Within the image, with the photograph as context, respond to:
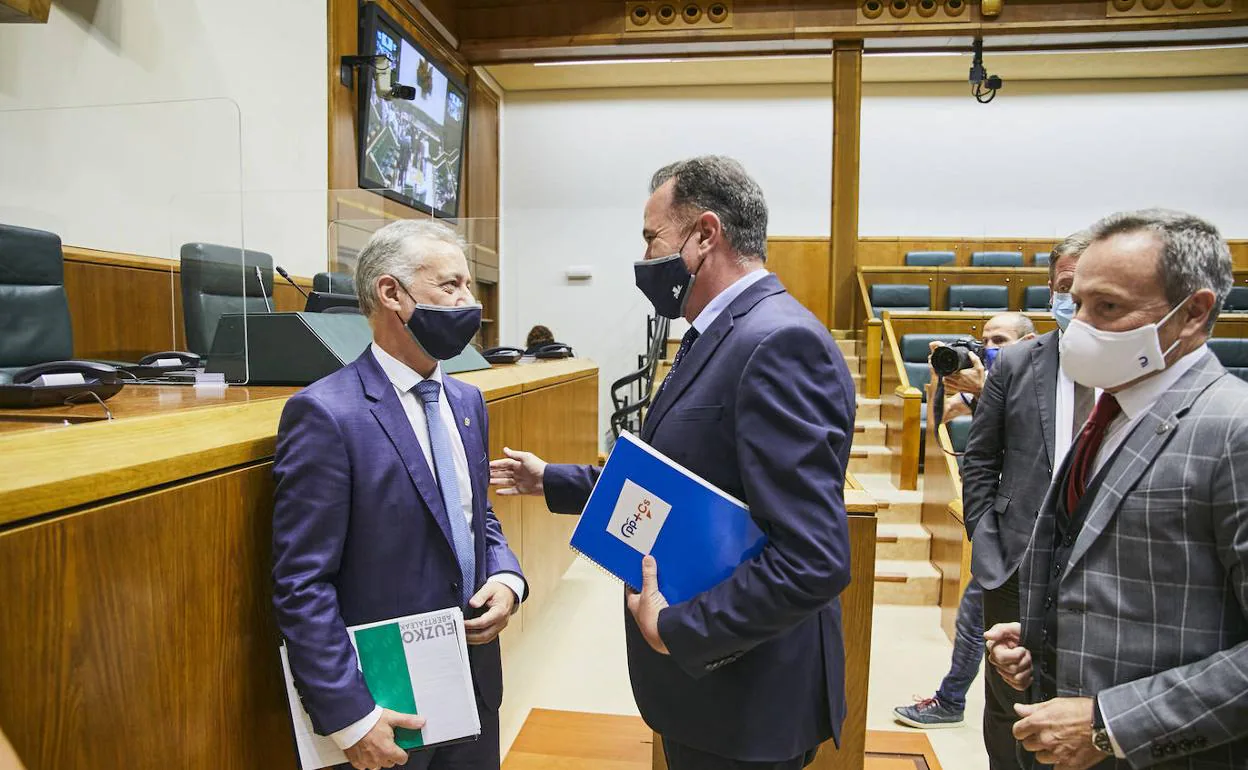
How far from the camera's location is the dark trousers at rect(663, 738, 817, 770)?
3.55ft

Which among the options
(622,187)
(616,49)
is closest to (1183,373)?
(616,49)

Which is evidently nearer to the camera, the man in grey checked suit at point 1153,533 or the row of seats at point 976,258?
the man in grey checked suit at point 1153,533

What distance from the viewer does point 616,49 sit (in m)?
6.68

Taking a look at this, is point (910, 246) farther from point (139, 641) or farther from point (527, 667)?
point (139, 641)

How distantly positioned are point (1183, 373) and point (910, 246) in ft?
25.7

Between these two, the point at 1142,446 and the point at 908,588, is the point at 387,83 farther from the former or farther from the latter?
the point at 1142,446

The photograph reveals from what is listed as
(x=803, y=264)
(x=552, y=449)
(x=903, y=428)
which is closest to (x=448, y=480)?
(x=552, y=449)

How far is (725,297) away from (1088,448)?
56 centimetres

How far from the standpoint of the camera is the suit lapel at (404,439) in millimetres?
1133

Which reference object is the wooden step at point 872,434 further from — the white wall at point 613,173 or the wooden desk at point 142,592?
the wooden desk at point 142,592

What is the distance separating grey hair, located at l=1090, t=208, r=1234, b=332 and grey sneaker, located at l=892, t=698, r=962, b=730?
6.38 ft

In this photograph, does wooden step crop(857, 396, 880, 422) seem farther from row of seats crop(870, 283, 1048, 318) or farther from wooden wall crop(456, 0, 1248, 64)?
wooden wall crop(456, 0, 1248, 64)

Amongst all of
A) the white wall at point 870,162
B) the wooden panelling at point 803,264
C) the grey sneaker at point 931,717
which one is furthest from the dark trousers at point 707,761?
the wooden panelling at point 803,264

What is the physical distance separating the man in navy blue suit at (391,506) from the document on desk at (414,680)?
0.08ft
